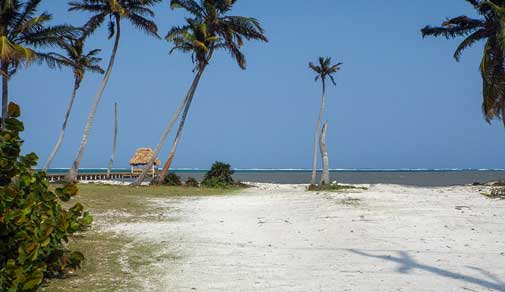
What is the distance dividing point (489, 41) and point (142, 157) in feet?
126

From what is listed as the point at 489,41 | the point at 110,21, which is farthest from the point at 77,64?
the point at 489,41

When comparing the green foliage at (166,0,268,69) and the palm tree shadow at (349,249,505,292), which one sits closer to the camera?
the palm tree shadow at (349,249,505,292)

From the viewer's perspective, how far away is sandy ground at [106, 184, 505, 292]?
490 centimetres

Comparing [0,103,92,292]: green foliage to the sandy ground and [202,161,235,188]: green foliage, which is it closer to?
the sandy ground

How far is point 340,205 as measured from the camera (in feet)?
40.3

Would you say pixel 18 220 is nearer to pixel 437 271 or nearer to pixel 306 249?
pixel 306 249

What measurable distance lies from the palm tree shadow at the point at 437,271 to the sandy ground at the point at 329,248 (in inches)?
0.4

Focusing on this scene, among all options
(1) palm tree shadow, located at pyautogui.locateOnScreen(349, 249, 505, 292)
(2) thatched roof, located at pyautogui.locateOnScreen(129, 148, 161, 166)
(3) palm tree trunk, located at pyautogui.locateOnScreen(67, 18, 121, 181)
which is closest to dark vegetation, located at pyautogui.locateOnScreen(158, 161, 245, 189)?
(3) palm tree trunk, located at pyautogui.locateOnScreen(67, 18, 121, 181)

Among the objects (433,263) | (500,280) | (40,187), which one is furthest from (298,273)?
(40,187)

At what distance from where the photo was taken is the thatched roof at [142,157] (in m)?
50.4

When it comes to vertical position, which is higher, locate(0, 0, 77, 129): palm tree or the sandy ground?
locate(0, 0, 77, 129): palm tree

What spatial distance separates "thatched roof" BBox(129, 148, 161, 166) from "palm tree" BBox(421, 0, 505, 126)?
35358mm

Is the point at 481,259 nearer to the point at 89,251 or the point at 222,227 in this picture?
the point at 222,227

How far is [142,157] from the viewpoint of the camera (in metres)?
51.0
